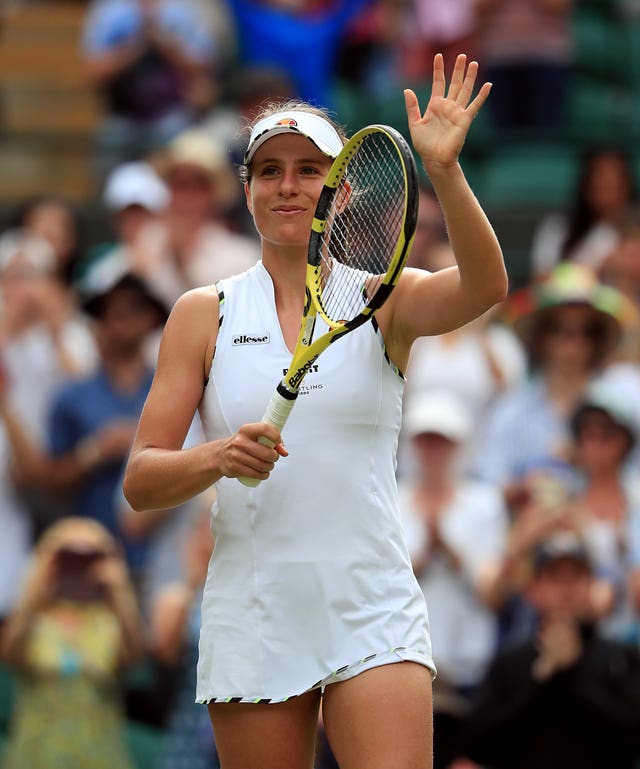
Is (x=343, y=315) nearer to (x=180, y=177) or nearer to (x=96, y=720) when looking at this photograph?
(x=96, y=720)

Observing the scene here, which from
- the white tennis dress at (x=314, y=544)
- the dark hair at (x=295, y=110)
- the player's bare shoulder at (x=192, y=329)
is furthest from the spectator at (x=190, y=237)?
the white tennis dress at (x=314, y=544)

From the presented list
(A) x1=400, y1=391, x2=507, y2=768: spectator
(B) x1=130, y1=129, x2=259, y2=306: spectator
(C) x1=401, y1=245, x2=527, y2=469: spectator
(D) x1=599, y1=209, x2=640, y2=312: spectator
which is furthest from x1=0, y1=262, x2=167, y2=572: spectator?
(D) x1=599, y1=209, x2=640, y2=312: spectator

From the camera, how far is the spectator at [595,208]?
9.18 m

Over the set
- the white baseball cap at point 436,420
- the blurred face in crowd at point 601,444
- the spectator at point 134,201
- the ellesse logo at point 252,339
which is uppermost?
the spectator at point 134,201

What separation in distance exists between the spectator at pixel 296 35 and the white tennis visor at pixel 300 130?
22.5 ft

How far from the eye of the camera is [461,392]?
8141 millimetres

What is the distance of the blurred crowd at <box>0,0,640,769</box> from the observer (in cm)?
670

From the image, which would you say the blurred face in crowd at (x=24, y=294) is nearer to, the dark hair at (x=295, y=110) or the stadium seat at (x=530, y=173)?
the stadium seat at (x=530, y=173)

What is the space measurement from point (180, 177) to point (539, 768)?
3708 millimetres

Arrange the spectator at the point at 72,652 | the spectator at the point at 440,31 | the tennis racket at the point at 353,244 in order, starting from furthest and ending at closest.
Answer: the spectator at the point at 440,31 → the spectator at the point at 72,652 → the tennis racket at the point at 353,244

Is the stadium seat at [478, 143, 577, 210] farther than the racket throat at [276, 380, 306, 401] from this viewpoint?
Yes

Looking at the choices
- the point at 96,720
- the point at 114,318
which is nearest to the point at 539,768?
the point at 96,720

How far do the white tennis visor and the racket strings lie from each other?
9 cm

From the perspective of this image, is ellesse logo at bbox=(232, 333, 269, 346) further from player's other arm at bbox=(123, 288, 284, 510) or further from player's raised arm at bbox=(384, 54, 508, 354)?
player's raised arm at bbox=(384, 54, 508, 354)
